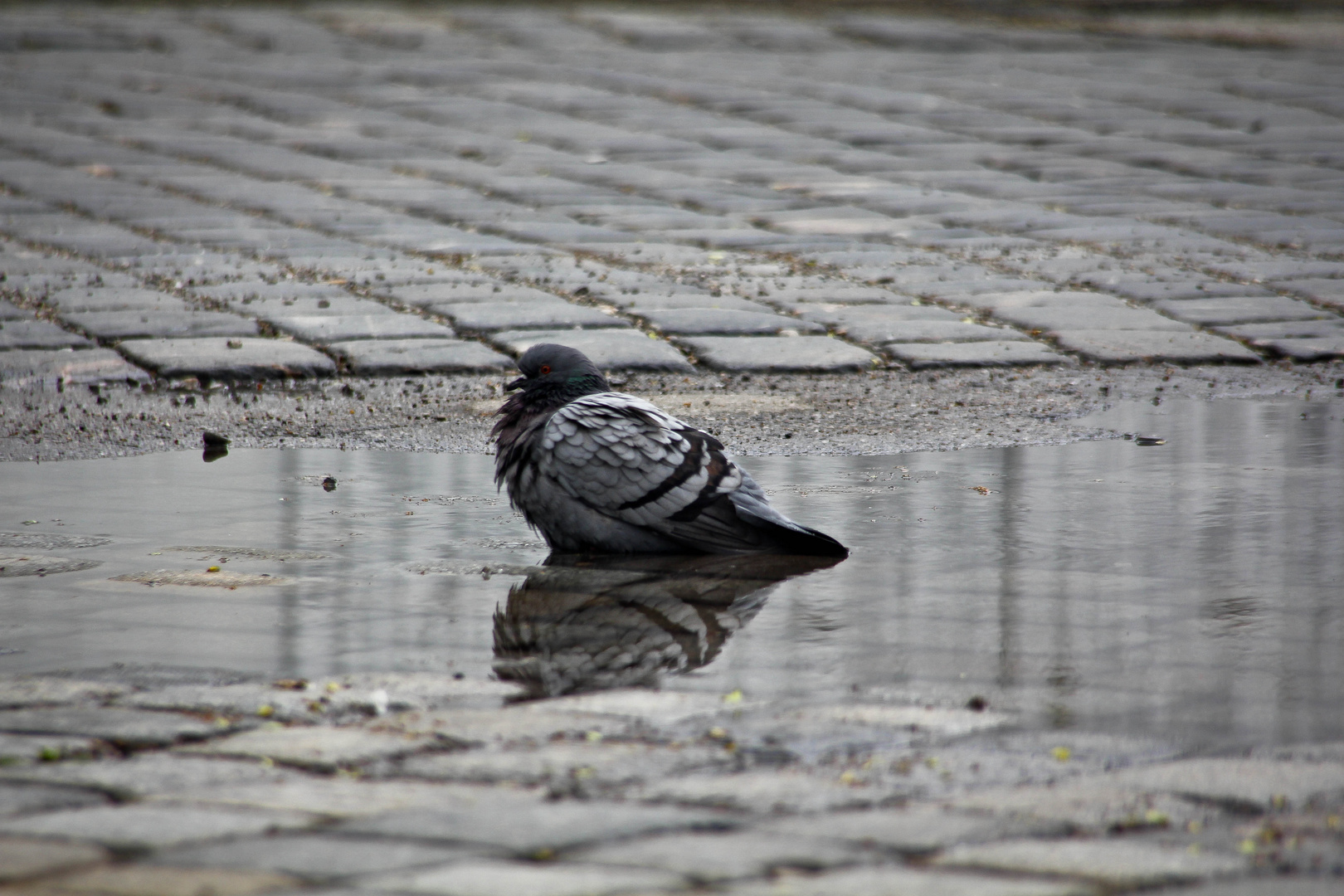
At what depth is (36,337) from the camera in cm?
585

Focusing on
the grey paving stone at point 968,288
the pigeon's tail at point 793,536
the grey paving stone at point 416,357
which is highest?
the grey paving stone at point 968,288

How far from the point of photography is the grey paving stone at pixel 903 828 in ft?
7.23

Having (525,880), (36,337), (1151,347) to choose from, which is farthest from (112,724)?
(1151,347)

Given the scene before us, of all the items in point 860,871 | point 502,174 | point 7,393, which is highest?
point 502,174

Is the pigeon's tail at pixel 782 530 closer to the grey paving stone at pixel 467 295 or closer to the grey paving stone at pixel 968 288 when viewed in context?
the grey paving stone at pixel 467 295

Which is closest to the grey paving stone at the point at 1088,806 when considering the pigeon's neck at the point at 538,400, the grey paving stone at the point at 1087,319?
the pigeon's neck at the point at 538,400

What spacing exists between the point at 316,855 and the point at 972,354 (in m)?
4.25

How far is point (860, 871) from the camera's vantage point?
2102mm

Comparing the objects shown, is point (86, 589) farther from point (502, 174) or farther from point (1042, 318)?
point (502, 174)

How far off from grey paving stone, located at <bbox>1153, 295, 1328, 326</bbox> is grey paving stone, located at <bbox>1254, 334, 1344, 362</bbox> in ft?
0.96

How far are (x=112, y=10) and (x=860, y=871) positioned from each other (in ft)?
46.7

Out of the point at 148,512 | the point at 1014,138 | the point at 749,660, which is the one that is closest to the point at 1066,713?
the point at 749,660

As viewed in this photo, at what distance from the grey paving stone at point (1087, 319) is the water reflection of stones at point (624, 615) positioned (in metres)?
2.89

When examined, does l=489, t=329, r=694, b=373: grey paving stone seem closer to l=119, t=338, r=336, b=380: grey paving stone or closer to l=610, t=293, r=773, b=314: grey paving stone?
l=610, t=293, r=773, b=314: grey paving stone
